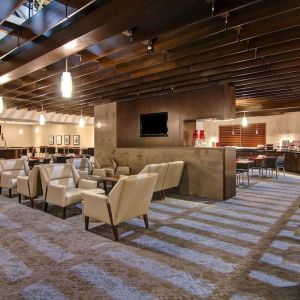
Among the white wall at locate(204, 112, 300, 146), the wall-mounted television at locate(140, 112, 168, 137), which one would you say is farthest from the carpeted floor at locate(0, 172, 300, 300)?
the white wall at locate(204, 112, 300, 146)

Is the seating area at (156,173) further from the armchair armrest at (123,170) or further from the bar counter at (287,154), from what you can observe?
the bar counter at (287,154)

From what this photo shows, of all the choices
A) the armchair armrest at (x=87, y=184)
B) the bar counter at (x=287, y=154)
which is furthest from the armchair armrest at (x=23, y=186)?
the bar counter at (x=287, y=154)

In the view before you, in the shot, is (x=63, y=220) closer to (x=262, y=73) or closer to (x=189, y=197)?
(x=189, y=197)

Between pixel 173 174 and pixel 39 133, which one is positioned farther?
pixel 39 133

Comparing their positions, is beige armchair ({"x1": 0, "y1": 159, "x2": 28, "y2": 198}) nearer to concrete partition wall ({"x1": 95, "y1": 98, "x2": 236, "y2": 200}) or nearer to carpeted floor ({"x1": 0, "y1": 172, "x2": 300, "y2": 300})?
carpeted floor ({"x1": 0, "y1": 172, "x2": 300, "y2": 300})

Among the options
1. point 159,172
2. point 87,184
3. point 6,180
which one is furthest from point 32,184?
point 159,172

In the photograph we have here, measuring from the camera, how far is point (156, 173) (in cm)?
383

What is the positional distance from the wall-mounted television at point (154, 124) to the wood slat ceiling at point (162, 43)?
39.5 inches

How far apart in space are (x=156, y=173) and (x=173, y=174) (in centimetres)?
214

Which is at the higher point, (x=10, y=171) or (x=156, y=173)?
(x=156, y=173)

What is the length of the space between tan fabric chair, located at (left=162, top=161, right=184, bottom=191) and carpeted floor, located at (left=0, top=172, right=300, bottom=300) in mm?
1170

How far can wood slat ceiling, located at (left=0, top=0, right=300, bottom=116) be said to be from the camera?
8.63 feet

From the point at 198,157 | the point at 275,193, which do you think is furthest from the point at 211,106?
the point at 275,193

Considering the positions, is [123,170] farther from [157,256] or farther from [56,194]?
[157,256]
